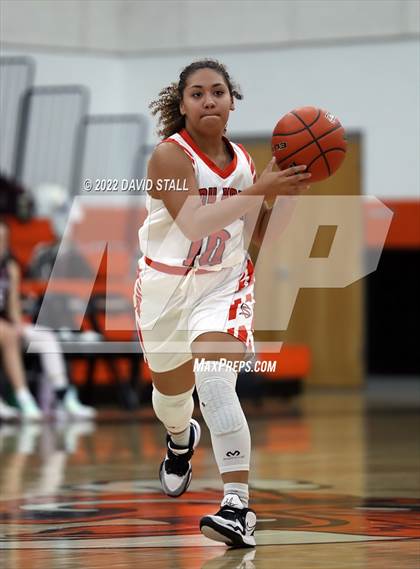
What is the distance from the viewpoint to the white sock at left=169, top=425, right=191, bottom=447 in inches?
173

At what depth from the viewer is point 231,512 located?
134 inches

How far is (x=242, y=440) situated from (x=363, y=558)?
0.55m

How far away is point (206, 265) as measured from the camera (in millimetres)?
3770

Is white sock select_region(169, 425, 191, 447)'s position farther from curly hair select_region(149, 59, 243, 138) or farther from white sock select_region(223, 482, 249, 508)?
curly hair select_region(149, 59, 243, 138)

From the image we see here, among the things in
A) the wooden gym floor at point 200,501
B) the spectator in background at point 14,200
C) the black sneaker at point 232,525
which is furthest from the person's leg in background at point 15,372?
the black sneaker at point 232,525

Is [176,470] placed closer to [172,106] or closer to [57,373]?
[172,106]

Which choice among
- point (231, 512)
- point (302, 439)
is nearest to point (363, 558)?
point (231, 512)

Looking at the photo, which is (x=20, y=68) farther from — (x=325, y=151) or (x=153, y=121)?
(x=325, y=151)

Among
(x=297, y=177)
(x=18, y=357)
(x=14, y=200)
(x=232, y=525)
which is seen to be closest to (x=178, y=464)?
(x=232, y=525)

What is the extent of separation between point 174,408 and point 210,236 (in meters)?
0.72

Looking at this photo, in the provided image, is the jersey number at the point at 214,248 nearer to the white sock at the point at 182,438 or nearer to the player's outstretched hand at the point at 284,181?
the player's outstretched hand at the point at 284,181

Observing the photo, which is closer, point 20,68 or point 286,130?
point 286,130

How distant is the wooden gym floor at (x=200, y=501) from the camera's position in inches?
127

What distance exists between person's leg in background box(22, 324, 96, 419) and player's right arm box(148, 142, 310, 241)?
18.9 feet
